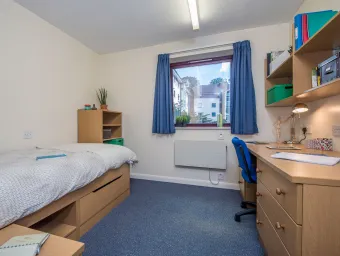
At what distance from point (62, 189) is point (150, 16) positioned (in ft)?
7.40

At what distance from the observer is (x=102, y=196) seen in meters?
1.76

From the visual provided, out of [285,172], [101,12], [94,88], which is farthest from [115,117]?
[285,172]

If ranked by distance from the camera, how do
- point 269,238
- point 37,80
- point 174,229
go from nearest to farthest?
point 269,238, point 174,229, point 37,80

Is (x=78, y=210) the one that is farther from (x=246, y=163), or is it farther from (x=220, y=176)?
(x=220, y=176)

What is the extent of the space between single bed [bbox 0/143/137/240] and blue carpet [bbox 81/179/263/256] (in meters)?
0.19

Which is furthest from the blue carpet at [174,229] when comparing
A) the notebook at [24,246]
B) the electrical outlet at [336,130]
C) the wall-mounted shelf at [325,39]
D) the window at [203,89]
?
the wall-mounted shelf at [325,39]

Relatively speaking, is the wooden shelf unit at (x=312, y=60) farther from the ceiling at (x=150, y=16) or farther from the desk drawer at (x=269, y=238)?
the desk drawer at (x=269, y=238)

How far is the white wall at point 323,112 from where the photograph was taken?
4.64 feet

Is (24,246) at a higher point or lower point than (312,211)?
lower

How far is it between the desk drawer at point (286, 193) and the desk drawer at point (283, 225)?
4 cm

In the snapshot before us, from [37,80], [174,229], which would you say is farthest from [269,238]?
[37,80]

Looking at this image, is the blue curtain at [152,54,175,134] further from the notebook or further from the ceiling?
the notebook

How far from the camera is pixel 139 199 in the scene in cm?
219

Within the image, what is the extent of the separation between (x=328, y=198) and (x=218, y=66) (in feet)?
7.95
